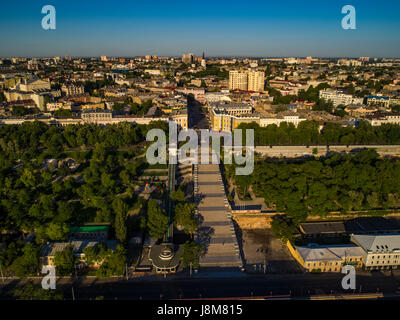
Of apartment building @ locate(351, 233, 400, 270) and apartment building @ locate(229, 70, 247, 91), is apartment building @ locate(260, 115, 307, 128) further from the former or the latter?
apartment building @ locate(229, 70, 247, 91)

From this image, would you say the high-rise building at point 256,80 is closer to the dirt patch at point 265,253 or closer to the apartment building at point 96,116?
the apartment building at point 96,116

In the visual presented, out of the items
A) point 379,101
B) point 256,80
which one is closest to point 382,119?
point 379,101

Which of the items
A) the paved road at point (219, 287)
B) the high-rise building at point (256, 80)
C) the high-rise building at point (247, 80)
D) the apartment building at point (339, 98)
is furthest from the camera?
the high-rise building at point (247, 80)

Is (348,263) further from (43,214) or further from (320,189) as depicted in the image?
(43,214)

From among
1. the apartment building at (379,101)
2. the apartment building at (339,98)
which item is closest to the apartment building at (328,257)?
the apartment building at (339,98)

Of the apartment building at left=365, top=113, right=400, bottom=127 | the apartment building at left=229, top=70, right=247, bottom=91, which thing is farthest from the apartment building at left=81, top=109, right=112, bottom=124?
the apartment building at left=229, top=70, right=247, bottom=91

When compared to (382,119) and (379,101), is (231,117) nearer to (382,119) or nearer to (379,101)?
(382,119)

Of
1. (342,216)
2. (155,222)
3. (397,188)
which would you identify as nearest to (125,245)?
(155,222)
